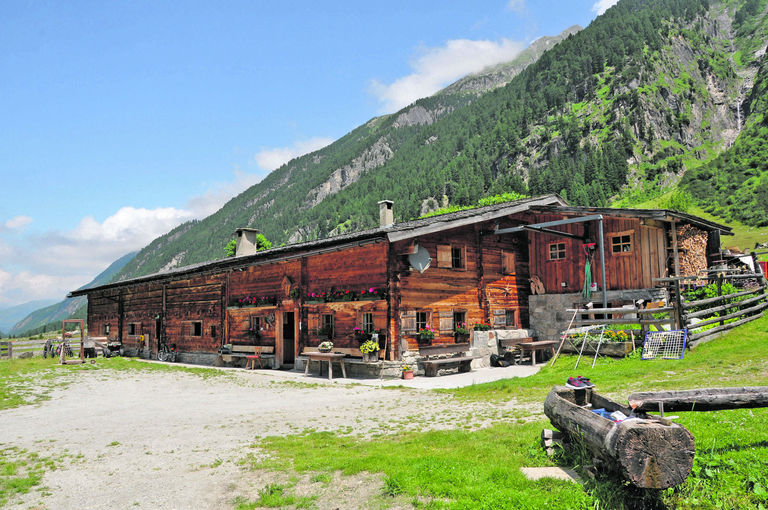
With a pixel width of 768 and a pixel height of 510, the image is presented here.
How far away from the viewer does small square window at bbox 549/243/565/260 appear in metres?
22.1

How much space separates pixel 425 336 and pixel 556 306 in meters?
7.57

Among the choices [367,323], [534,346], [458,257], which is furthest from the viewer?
[458,257]

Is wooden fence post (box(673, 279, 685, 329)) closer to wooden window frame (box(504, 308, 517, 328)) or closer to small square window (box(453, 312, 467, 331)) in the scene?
small square window (box(453, 312, 467, 331))

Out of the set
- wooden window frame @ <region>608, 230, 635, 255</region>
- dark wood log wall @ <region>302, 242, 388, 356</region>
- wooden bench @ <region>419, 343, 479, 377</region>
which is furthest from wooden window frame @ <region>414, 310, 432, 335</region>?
wooden window frame @ <region>608, 230, 635, 255</region>

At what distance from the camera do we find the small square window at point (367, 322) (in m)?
18.3

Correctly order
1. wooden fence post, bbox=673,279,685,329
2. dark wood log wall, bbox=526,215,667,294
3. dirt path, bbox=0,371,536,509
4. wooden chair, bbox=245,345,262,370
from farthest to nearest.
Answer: wooden chair, bbox=245,345,262,370
dark wood log wall, bbox=526,215,667,294
wooden fence post, bbox=673,279,685,329
dirt path, bbox=0,371,536,509

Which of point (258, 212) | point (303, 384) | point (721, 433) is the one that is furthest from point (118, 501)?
point (258, 212)

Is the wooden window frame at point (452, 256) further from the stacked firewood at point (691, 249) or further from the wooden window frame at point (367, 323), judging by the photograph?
the stacked firewood at point (691, 249)

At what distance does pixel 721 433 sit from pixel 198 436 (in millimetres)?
8421

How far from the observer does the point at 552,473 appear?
18.1ft

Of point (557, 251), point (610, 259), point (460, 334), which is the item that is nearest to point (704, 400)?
point (460, 334)

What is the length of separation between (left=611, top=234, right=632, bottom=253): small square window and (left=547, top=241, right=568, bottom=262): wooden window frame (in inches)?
80.7

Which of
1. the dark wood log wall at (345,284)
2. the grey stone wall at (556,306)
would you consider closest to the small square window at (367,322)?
the dark wood log wall at (345,284)

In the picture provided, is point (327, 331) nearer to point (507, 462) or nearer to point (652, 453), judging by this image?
point (507, 462)
